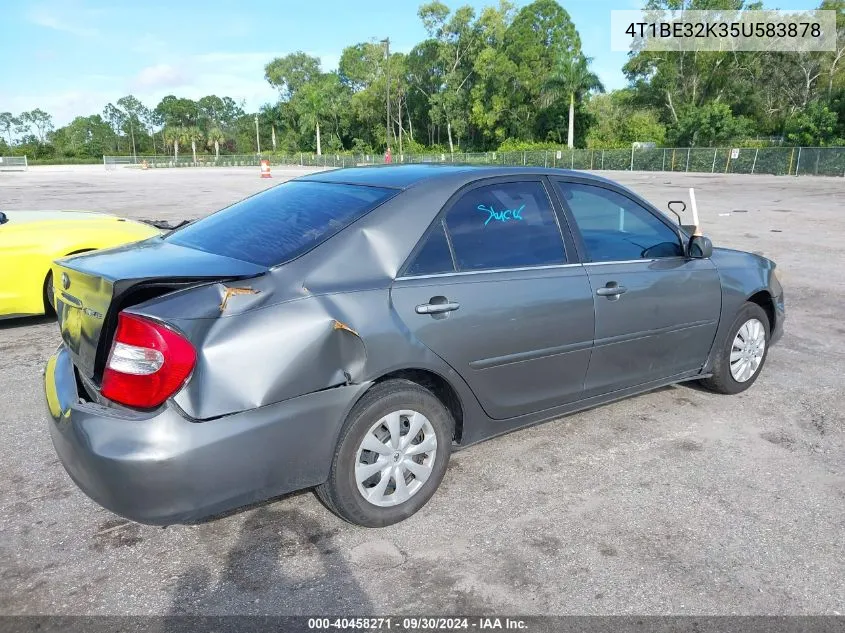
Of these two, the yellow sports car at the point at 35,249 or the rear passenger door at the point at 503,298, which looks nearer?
the rear passenger door at the point at 503,298

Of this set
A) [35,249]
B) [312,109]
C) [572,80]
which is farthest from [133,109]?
[35,249]

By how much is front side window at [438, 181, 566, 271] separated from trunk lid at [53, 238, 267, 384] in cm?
101

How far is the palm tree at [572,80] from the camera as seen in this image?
6531cm

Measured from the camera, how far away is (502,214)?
3.51 metres

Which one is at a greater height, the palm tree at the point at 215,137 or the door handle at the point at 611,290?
the palm tree at the point at 215,137

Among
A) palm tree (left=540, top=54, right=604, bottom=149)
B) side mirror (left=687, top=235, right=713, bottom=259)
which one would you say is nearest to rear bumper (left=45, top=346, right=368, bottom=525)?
side mirror (left=687, top=235, right=713, bottom=259)

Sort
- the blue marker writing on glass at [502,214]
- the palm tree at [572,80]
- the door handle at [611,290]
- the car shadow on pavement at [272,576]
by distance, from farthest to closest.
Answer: the palm tree at [572,80], the door handle at [611,290], the blue marker writing on glass at [502,214], the car shadow on pavement at [272,576]

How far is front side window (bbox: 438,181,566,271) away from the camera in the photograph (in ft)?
10.9

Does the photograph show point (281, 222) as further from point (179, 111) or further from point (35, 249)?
point (179, 111)

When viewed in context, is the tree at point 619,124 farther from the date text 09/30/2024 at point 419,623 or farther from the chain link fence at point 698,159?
the date text 09/30/2024 at point 419,623

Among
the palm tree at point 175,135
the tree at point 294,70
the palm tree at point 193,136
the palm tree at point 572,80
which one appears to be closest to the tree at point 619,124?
the palm tree at point 572,80

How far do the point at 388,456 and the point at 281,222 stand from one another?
4.14 ft

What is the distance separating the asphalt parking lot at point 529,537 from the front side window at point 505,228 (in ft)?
3.75

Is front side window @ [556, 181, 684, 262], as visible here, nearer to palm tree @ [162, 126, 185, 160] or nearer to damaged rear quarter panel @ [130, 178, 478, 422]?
damaged rear quarter panel @ [130, 178, 478, 422]
